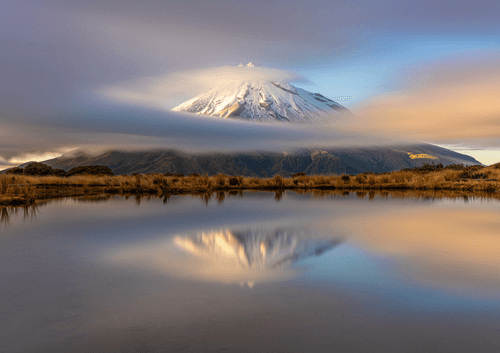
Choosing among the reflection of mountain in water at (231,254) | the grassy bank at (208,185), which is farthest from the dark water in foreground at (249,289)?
the grassy bank at (208,185)

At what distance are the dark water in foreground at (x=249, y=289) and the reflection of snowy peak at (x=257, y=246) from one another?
3cm

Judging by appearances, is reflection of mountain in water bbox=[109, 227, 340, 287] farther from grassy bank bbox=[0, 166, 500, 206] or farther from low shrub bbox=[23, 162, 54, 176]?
low shrub bbox=[23, 162, 54, 176]

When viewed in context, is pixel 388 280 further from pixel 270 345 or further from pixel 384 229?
pixel 384 229

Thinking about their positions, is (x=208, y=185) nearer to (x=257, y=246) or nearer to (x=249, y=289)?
(x=257, y=246)

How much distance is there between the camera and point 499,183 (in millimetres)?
20297

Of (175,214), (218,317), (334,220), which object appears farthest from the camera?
(175,214)

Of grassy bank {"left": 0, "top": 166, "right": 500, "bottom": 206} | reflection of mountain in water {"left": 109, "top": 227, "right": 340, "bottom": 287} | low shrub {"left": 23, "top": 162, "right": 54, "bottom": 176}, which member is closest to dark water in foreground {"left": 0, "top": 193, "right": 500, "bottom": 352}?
reflection of mountain in water {"left": 109, "top": 227, "right": 340, "bottom": 287}

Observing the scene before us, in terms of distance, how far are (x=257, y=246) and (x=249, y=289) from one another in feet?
6.75

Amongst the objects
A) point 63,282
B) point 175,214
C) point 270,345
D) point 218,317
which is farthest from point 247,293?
point 175,214

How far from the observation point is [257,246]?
6.02 meters

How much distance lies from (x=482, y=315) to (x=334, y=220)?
556cm

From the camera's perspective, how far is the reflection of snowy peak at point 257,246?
206 inches

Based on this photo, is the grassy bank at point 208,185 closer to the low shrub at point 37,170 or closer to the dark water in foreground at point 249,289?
the dark water in foreground at point 249,289

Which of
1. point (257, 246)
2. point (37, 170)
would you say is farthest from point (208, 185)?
point (37, 170)
